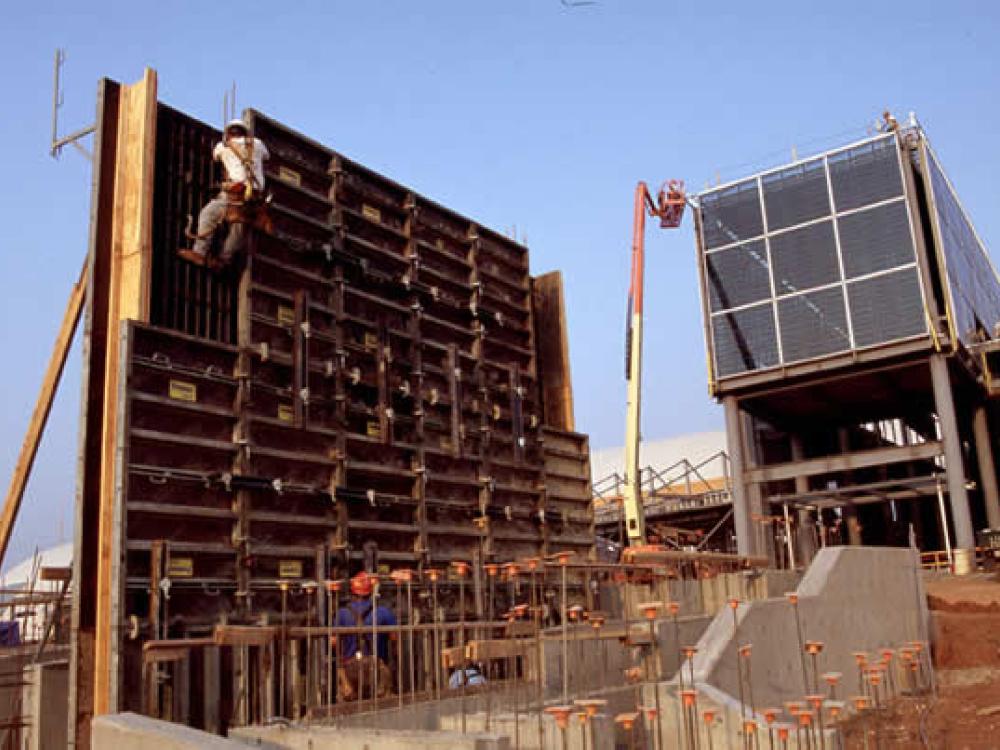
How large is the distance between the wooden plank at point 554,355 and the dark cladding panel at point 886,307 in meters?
10.8

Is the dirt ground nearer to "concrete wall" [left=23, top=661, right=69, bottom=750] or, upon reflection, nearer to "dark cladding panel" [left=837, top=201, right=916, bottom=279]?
"concrete wall" [left=23, top=661, right=69, bottom=750]

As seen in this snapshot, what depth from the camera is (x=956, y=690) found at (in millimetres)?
11883

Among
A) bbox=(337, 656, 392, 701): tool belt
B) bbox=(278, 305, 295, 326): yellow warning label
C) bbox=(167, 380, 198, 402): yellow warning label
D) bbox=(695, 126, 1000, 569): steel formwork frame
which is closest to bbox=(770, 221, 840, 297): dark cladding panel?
bbox=(695, 126, 1000, 569): steel formwork frame

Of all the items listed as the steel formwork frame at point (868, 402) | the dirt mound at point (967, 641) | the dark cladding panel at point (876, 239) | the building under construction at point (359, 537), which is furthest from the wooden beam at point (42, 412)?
the dark cladding panel at point (876, 239)

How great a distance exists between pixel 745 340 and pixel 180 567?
21448mm

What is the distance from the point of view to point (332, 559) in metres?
13.2

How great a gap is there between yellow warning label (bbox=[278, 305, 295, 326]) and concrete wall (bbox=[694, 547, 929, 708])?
23.1ft

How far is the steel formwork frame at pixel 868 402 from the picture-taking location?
85.5 ft

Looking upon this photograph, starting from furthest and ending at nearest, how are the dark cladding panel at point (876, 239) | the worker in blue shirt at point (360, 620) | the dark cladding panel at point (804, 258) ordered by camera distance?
the dark cladding panel at point (804, 258), the dark cladding panel at point (876, 239), the worker in blue shirt at point (360, 620)

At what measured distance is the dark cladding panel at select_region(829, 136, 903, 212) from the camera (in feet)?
88.2

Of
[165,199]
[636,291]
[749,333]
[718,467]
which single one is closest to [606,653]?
[165,199]

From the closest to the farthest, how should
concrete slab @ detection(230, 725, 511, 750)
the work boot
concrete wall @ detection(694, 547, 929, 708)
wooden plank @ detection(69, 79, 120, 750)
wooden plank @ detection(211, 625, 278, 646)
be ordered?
concrete slab @ detection(230, 725, 511, 750) → wooden plank @ detection(211, 625, 278, 646) → concrete wall @ detection(694, 547, 929, 708) → wooden plank @ detection(69, 79, 120, 750) → the work boot

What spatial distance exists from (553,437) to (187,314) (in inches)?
350

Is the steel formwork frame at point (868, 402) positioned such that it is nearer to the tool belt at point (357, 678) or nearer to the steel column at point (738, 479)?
the steel column at point (738, 479)
